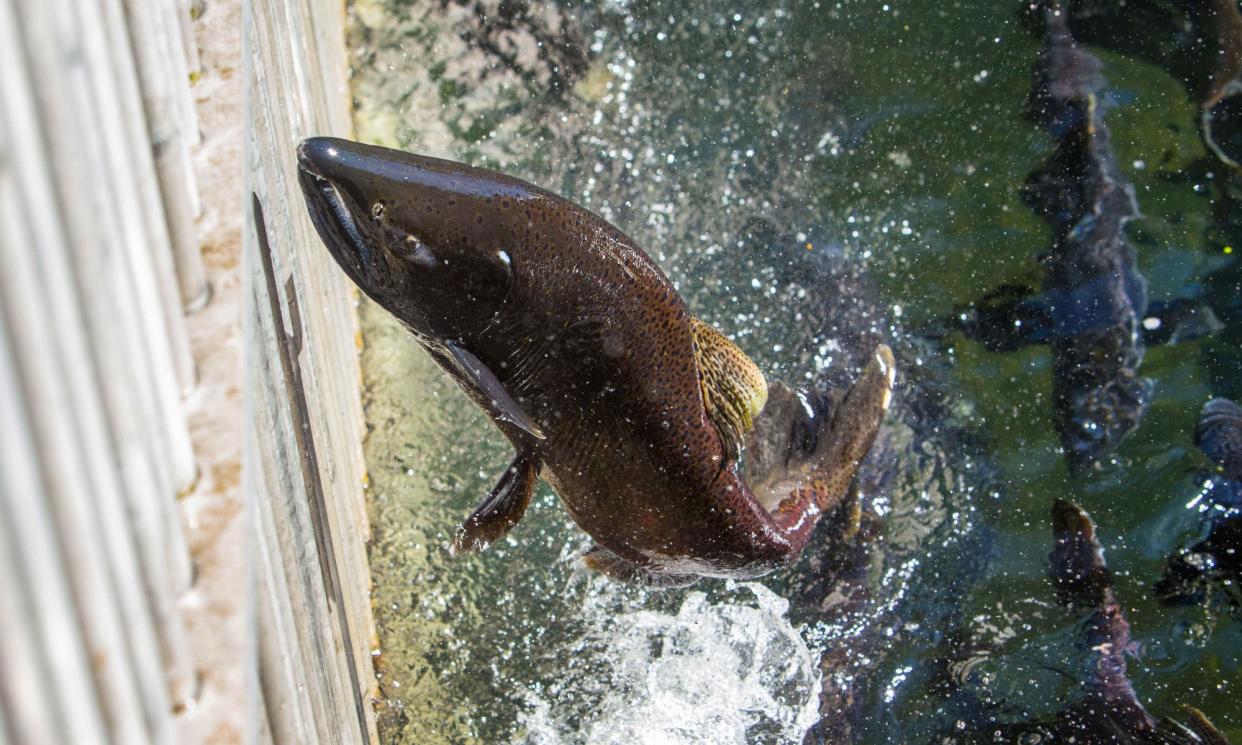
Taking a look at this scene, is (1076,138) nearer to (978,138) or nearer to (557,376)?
(978,138)

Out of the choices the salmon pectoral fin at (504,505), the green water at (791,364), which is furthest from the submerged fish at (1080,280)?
the salmon pectoral fin at (504,505)

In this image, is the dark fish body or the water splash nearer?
the water splash

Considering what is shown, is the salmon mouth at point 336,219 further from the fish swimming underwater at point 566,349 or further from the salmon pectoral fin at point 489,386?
the salmon pectoral fin at point 489,386

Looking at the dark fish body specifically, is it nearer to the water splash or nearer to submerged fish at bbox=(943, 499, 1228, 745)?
submerged fish at bbox=(943, 499, 1228, 745)

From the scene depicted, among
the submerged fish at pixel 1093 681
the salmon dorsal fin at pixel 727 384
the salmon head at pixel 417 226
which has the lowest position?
the submerged fish at pixel 1093 681

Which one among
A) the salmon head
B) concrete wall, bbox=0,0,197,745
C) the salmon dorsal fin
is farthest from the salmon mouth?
the salmon dorsal fin

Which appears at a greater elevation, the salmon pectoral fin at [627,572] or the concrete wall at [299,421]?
the concrete wall at [299,421]

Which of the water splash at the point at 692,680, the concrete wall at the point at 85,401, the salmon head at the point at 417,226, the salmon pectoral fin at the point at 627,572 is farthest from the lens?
the water splash at the point at 692,680
